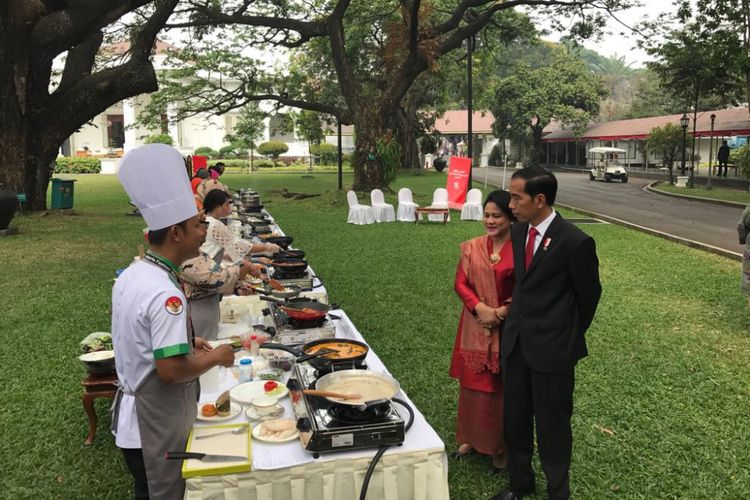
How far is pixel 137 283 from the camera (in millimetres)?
2238

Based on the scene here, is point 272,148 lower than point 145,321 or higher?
higher

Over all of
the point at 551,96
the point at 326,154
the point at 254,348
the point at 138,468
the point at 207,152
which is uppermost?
the point at 551,96

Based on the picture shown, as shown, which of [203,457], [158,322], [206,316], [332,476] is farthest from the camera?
[206,316]

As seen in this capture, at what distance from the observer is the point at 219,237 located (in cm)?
502

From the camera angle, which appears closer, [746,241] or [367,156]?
[746,241]

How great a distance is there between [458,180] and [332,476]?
16001mm

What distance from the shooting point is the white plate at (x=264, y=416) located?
111 inches

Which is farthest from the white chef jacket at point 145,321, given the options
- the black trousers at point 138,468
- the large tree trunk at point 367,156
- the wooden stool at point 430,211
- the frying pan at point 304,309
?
the large tree trunk at point 367,156

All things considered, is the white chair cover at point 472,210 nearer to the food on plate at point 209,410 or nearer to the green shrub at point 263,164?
the food on plate at point 209,410

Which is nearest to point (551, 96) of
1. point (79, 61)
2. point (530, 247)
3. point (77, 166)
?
point (77, 166)

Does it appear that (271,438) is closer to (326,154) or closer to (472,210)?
(472,210)

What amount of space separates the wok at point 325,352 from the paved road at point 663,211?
10803 millimetres

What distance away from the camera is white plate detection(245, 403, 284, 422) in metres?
2.82

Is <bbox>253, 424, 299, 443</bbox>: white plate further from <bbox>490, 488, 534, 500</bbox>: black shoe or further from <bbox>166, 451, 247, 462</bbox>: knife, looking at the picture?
<bbox>490, 488, 534, 500</bbox>: black shoe
